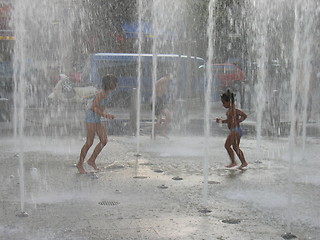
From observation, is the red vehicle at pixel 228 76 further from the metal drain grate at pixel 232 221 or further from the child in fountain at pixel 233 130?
the metal drain grate at pixel 232 221

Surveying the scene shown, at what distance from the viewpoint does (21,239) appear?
4.22 meters

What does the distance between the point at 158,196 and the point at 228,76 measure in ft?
58.9

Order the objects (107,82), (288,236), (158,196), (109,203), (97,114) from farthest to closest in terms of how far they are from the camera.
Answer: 1. (97,114)
2. (107,82)
3. (158,196)
4. (109,203)
5. (288,236)

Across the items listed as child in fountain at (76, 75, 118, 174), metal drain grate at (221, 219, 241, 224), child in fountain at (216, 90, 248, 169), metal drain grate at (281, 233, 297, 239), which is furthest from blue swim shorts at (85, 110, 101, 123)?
metal drain grate at (281, 233, 297, 239)

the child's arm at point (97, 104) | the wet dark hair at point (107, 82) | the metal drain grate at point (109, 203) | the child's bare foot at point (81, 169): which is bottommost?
the metal drain grate at point (109, 203)

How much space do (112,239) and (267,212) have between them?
5.34ft

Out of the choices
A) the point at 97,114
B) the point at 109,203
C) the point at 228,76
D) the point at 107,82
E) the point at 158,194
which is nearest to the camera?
the point at 109,203

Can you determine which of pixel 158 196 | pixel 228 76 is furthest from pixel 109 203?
pixel 228 76

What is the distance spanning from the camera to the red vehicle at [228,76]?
75.9 feet

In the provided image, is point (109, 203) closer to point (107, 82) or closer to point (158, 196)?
point (158, 196)

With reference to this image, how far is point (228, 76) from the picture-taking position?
2327 cm

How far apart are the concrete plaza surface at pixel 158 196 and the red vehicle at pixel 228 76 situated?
1402cm

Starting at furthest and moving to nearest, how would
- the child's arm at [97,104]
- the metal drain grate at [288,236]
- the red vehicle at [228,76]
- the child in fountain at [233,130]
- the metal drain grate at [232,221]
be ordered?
1. the red vehicle at [228,76]
2. the child in fountain at [233,130]
3. the child's arm at [97,104]
4. the metal drain grate at [232,221]
5. the metal drain grate at [288,236]

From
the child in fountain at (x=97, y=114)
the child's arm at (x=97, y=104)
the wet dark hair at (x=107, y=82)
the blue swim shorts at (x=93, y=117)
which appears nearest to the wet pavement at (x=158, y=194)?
the child in fountain at (x=97, y=114)
